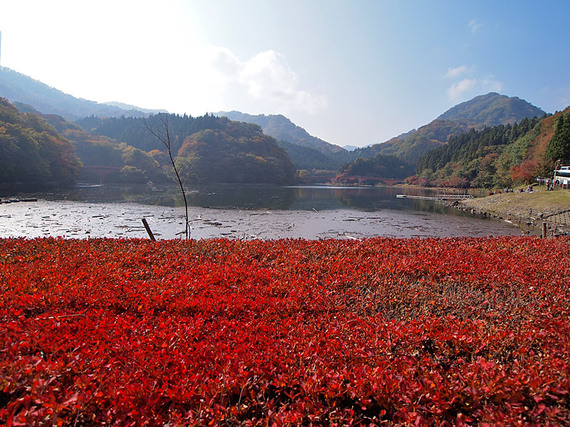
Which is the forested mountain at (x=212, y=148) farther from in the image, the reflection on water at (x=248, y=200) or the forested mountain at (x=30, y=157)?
the reflection on water at (x=248, y=200)

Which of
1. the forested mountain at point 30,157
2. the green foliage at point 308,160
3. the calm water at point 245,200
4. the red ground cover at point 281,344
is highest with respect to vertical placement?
the green foliage at point 308,160

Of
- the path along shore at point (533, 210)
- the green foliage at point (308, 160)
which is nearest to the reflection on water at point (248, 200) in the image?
the path along shore at point (533, 210)

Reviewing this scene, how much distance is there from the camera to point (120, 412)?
7.99 ft

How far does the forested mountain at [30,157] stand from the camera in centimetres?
4659

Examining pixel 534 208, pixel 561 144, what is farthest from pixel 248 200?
pixel 561 144

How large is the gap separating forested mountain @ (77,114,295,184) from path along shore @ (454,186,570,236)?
69078mm

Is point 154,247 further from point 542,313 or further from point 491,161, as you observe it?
point 491,161

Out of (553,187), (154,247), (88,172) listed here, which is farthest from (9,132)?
(553,187)

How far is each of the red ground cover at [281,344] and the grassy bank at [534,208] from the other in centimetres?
2733

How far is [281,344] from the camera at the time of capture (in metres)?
3.45

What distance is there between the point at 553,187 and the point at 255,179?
76.6m

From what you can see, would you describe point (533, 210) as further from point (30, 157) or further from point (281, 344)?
point (30, 157)

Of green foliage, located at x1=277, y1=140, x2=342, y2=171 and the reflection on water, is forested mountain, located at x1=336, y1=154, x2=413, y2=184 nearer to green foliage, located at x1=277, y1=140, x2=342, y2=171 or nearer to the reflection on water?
green foliage, located at x1=277, y1=140, x2=342, y2=171

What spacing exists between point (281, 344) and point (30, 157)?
6579cm
